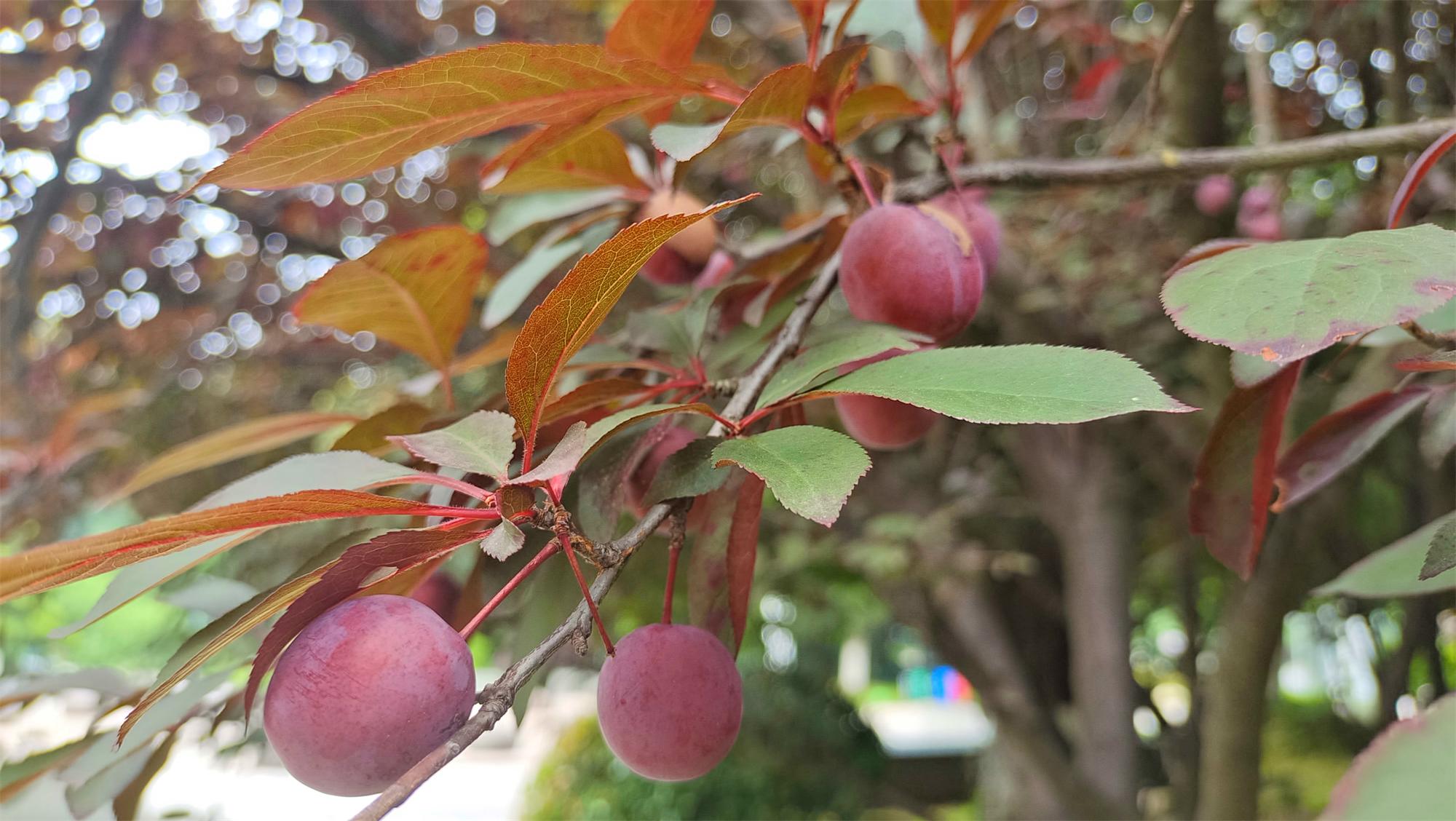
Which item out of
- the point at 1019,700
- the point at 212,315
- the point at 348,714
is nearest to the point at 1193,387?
the point at 1019,700

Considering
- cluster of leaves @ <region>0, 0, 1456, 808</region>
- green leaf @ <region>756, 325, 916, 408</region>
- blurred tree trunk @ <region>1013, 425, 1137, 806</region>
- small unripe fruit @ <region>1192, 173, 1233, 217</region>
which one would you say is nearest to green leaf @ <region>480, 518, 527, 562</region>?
cluster of leaves @ <region>0, 0, 1456, 808</region>

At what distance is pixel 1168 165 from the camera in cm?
61

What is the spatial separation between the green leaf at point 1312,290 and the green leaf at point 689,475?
174mm

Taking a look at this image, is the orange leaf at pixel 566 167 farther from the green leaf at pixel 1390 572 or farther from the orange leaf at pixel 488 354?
the green leaf at pixel 1390 572

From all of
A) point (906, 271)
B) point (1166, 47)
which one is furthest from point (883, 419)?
point (1166, 47)

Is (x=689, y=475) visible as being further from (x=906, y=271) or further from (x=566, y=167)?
(x=566, y=167)

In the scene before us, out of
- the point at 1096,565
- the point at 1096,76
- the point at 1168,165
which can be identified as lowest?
the point at 1096,565

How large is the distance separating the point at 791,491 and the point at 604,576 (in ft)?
0.25

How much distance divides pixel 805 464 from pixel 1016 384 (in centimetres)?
8

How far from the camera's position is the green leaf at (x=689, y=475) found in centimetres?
34

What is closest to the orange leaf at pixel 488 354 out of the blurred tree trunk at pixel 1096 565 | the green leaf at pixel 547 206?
the green leaf at pixel 547 206

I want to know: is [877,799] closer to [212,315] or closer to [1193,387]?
[1193,387]

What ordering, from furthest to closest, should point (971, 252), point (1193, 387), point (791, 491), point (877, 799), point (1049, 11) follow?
point (877, 799) < point (1193, 387) < point (1049, 11) < point (971, 252) < point (791, 491)

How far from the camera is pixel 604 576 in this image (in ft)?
1.05
